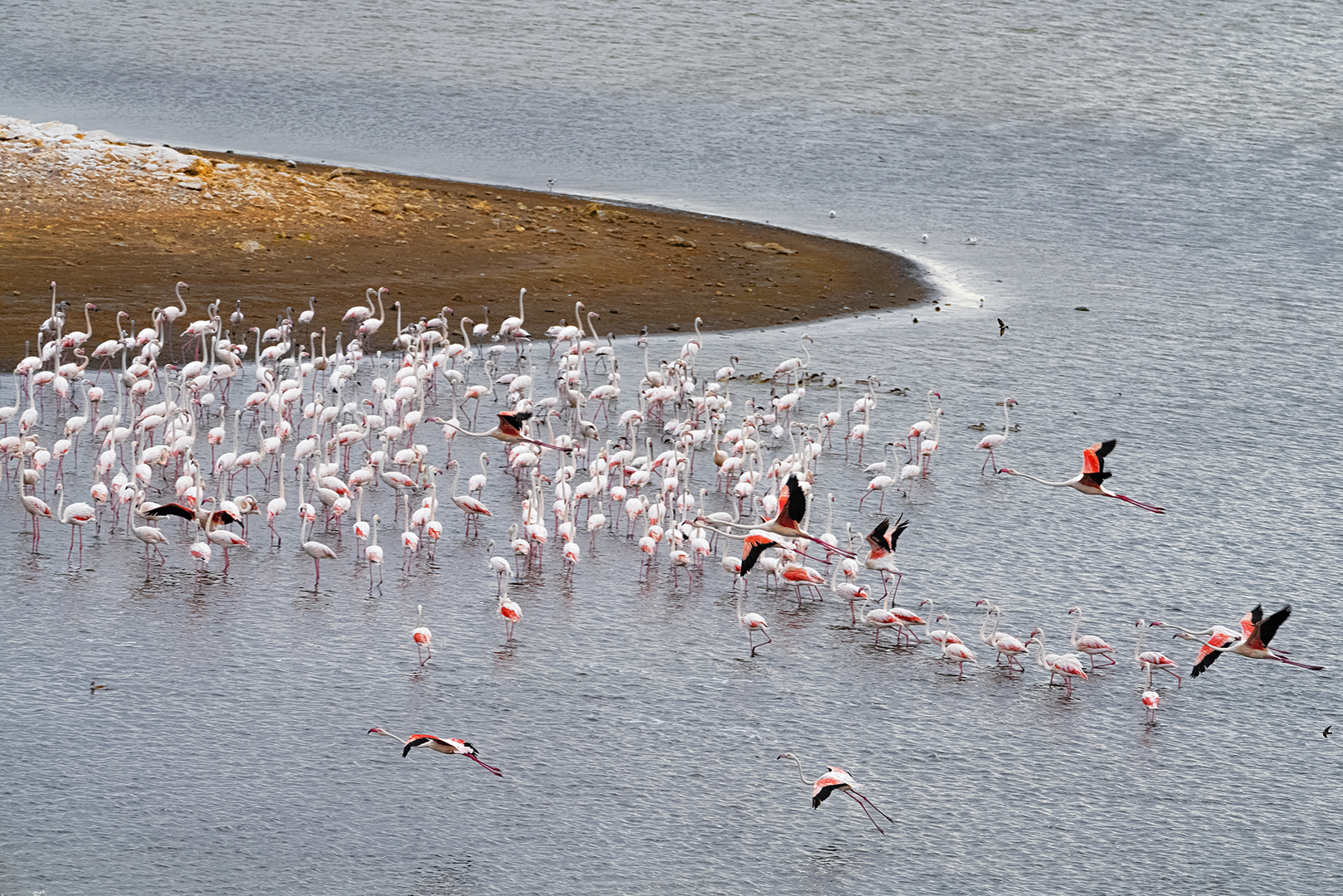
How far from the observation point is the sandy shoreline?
67.8ft

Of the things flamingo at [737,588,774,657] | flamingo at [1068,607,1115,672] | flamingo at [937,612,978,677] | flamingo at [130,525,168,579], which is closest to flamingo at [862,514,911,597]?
flamingo at [937,612,978,677]

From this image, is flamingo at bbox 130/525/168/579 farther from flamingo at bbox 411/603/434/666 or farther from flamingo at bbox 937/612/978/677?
flamingo at bbox 937/612/978/677

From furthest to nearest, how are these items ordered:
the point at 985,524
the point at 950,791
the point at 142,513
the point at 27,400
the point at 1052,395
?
Answer: the point at 1052,395 → the point at 27,400 → the point at 985,524 → the point at 142,513 → the point at 950,791

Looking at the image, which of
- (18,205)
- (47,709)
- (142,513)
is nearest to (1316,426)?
(142,513)

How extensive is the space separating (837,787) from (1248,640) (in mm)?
3379

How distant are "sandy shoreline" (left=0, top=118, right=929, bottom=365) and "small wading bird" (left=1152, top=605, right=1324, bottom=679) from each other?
11.1 meters

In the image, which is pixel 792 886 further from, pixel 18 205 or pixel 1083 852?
pixel 18 205

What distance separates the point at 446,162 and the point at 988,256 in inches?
494

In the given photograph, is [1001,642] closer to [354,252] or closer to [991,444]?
[991,444]

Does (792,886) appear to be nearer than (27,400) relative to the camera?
Yes

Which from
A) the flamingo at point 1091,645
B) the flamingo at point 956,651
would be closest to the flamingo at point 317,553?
the flamingo at point 956,651

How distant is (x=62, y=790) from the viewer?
8.74 metres

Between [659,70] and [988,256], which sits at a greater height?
[659,70]

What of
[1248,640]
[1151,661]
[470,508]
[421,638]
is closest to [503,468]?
[470,508]
